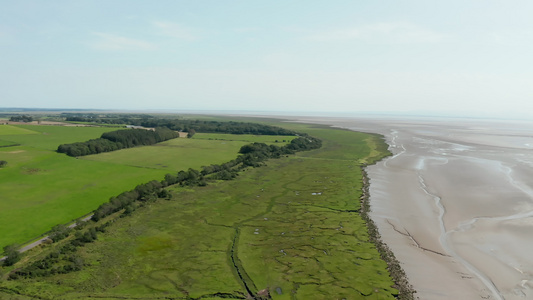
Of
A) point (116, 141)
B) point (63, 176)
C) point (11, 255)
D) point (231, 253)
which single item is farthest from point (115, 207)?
point (116, 141)

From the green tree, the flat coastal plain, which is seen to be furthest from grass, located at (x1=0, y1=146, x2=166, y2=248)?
the flat coastal plain

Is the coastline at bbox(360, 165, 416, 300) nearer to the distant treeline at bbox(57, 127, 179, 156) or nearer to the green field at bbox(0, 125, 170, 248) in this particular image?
the green field at bbox(0, 125, 170, 248)

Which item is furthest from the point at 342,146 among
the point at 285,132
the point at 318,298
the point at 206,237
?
Result: the point at 318,298

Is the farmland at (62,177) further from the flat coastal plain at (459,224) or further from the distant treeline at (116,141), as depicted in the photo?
the flat coastal plain at (459,224)

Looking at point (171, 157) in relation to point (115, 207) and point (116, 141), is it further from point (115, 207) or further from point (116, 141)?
point (115, 207)

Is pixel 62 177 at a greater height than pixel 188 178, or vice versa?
pixel 62 177

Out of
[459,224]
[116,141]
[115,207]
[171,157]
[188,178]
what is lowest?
[459,224]

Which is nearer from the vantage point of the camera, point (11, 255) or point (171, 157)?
point (11, 255)

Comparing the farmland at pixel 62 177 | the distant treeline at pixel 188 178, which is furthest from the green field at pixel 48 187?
the distant treeline at pixel 188 178
